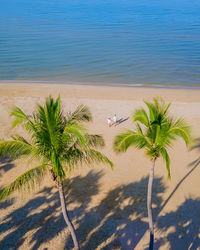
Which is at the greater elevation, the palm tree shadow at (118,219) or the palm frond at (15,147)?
the palm frond at (15,147)

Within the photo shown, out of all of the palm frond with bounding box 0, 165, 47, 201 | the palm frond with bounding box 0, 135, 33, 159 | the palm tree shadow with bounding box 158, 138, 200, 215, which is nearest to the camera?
the palm frond with bounding box 0, 165, 47, 201

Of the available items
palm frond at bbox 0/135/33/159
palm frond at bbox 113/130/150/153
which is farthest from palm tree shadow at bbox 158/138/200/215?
palm frond at bbox 0/135/33/159

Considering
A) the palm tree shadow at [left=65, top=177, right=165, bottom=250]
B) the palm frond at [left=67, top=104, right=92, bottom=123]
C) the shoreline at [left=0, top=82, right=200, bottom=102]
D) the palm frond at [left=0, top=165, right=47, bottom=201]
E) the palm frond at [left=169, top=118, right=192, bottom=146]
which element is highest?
the shoreline at [left=0, top=82, right=200, bottom=102]

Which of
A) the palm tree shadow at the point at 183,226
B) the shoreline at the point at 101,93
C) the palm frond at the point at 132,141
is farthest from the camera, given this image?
the shoreline at the point at 101,93

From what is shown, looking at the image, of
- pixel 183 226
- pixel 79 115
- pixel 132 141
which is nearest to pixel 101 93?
pixel 183 226

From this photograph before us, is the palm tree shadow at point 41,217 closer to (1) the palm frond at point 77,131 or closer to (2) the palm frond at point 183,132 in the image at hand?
(1) the palm frond at point 77,131

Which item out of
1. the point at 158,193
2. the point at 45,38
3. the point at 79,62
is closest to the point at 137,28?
the point at 45,38

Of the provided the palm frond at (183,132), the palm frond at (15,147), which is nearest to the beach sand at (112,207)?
the palm frond at (15,147)

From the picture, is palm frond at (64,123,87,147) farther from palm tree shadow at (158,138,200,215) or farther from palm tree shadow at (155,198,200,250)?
palm tree shadow at (158,138,200,215)

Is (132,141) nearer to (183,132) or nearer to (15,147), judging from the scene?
(183,132)
